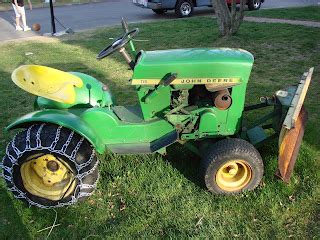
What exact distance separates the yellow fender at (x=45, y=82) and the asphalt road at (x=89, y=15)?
8.74m

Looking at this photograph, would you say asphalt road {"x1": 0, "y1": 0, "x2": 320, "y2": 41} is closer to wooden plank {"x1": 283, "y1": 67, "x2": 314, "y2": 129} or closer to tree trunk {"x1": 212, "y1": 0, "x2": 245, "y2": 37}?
tree trunk {"x1": 212, "y1": 0, "x2": 245, "y2": 37}

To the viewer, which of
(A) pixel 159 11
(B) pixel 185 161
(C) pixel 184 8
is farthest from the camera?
(A) pixel 159 11

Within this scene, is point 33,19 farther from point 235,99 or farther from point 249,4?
point 235,99

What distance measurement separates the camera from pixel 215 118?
3617 mm

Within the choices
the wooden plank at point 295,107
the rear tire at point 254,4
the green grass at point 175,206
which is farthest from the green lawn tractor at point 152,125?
the rear tire at point 254,4

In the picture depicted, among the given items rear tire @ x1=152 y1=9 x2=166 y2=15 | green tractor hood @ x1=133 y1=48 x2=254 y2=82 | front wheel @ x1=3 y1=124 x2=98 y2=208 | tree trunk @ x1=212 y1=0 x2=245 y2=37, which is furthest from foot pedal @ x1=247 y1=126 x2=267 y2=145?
rear tire @ x1=152 y1=9 x2=166 y2=15

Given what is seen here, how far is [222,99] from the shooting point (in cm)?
355

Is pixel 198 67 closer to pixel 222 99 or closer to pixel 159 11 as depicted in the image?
pixel 222 99

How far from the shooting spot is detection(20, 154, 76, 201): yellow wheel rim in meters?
A: 3.49

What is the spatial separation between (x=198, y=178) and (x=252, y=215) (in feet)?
2.22

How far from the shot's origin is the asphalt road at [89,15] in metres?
13.1

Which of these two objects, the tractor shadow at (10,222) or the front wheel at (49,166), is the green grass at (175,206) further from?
the front wheel at (49,166)

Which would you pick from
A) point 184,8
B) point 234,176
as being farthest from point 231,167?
point 184,8

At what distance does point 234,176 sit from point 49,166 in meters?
1.65
